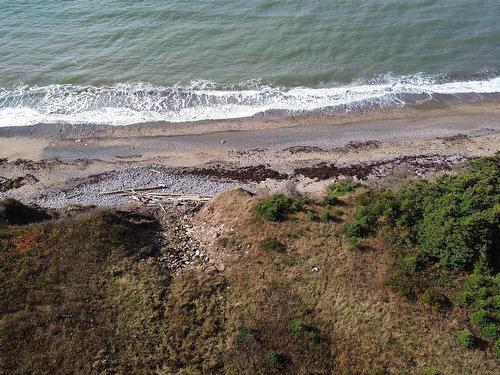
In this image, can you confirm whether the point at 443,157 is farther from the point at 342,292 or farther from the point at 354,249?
the point at 342,292

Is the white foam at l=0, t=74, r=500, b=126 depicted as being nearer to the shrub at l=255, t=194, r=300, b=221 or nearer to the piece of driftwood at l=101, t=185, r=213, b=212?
the piece of driftwood at l=101, t=185, r=213, b=212

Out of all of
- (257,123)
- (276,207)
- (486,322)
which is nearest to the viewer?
(486,322)

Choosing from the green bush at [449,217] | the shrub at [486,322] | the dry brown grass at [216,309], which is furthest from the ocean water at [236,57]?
the shrub at [486,322]

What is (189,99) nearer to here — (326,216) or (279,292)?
(326,216)

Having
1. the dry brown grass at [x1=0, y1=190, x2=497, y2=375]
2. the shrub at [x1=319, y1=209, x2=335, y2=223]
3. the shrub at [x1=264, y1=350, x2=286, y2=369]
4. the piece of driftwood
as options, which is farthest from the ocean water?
the shrub at [x1=264, y1=350, x2=286, y2=369]

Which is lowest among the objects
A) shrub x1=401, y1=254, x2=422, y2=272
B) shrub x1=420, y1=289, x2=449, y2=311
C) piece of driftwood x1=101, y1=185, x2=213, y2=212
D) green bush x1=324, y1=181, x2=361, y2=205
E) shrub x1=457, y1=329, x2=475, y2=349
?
shrub x1=457, y1=329, x2=475, y2=349

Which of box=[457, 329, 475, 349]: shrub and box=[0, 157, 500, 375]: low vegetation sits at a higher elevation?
box=[0, 157, 500, 375]: low vegetation

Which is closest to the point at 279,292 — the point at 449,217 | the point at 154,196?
the point at 449,217
